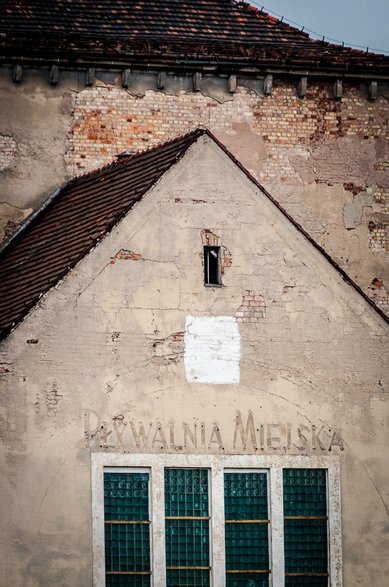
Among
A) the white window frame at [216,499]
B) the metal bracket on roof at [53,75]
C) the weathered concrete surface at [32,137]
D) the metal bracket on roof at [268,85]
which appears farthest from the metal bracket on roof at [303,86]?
the white window frame at [216,499]

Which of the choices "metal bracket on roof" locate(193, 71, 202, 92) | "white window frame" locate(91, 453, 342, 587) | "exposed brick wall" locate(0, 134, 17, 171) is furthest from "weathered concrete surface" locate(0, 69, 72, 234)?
"white window frame" locate(91, 453, 342, 587)

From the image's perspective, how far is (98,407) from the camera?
38.6 metres

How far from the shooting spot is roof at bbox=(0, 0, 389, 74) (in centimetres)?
4525

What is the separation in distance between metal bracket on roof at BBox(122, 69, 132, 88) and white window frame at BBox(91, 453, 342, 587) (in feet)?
30.5

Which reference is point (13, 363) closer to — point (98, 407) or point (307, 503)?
point (98, 407)

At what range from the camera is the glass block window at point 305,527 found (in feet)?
129

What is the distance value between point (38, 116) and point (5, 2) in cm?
249

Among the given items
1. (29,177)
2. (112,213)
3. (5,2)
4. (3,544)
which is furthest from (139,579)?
(5,2)

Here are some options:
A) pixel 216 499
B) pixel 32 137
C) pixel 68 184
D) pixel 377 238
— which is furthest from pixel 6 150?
pixel 216 499

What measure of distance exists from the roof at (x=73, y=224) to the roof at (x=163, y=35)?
89.9 inches

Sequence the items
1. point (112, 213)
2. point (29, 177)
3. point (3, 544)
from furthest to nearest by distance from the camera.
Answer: point (29, 177), point (112, 213), point (3, 544)

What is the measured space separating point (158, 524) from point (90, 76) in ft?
33.8

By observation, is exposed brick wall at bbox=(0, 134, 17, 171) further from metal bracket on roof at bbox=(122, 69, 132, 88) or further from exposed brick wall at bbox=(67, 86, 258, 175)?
metal bracket on roof at bbox=(122, 69, 132, 88)

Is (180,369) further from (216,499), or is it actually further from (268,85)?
(268,85)
